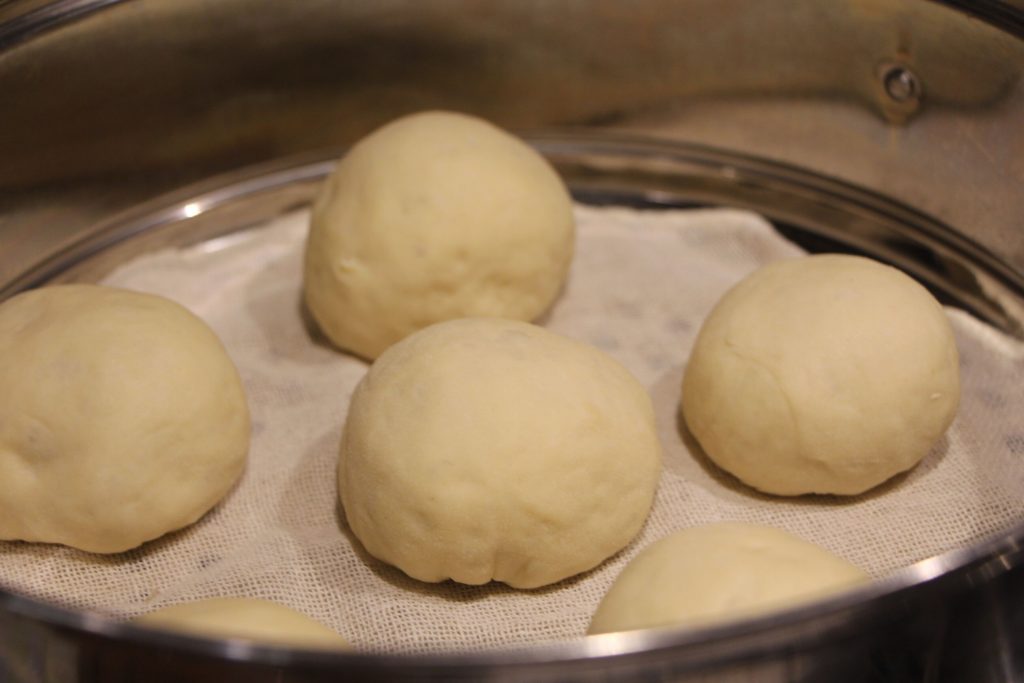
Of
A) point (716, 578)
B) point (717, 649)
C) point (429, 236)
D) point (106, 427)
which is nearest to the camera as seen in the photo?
point (717, 649)

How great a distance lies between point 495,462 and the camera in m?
0.85

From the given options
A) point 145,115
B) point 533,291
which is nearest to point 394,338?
point 533,291

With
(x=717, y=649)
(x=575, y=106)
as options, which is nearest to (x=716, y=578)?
(x=717, y=649)

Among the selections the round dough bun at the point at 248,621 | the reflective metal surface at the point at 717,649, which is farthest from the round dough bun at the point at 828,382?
the round dough bun at the point at 248,621

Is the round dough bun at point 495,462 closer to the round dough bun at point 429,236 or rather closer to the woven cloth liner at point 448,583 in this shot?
the woven cloth liner at point 448,583

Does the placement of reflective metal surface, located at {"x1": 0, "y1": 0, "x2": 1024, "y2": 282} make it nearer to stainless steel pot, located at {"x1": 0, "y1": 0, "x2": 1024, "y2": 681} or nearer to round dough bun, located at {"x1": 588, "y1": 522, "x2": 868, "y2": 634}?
stainless steel pot, located at {"x1": 0, "y1": 0, "x2": 1024, "y2": 681}

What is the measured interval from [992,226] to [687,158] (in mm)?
374

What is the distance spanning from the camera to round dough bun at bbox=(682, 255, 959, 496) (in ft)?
3.00

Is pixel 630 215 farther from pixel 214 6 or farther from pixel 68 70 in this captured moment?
pixel 68 70

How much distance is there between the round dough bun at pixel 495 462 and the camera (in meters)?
0.85

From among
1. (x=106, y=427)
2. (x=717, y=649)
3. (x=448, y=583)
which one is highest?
(x=717, y=649)

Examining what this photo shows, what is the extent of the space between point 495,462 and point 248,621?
0.22 metres

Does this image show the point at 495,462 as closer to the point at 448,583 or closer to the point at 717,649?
the point at 448,583

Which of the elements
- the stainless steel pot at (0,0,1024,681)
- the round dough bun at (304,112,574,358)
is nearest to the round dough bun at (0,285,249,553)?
the round dough bun at (304,112,574,358)
